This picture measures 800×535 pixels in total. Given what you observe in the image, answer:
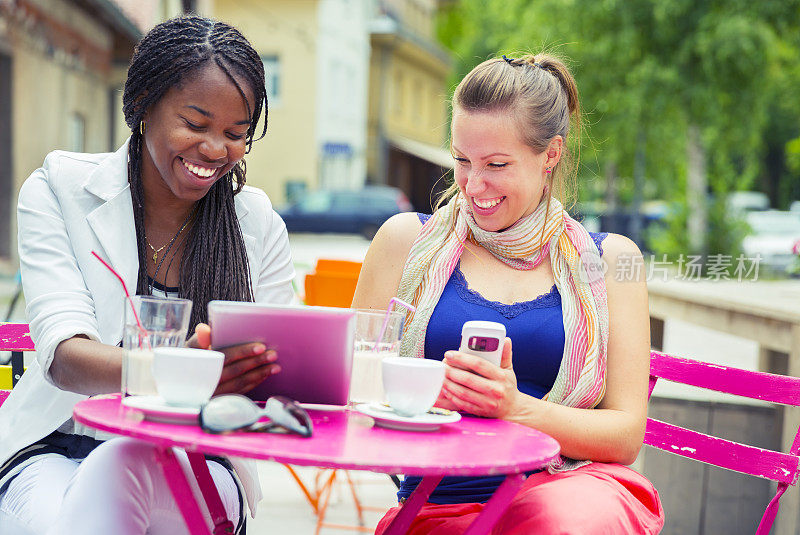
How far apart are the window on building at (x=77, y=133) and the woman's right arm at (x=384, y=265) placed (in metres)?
7.61

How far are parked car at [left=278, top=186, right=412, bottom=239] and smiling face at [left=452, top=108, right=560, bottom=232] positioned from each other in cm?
1914

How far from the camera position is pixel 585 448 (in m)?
2.04

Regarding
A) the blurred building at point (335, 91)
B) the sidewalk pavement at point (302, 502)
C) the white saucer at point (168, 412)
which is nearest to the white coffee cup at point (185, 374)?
the white saucer at point (168, 412)

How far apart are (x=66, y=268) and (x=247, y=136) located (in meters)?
0.54

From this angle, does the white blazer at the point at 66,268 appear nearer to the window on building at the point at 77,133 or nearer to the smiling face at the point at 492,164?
the smiling face at the point at 492,164

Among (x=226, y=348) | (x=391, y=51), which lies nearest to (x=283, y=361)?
(x=226, y=348)

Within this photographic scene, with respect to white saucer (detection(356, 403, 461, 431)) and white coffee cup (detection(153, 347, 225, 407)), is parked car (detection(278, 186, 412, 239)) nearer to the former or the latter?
white saucer (detection(356, 403, 461, 431))

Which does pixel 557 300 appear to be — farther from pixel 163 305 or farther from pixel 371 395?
pixel 163 305

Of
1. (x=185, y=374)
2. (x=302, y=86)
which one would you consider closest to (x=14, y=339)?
(x=185, y=374)

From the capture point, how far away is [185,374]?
1540 mm

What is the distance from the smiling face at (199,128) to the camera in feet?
6.83

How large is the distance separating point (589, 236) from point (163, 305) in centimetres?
124

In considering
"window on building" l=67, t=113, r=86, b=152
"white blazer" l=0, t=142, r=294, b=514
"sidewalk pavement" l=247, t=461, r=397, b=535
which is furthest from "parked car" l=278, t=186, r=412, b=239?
"white blazer" l=0, t=142, r=294, b=514

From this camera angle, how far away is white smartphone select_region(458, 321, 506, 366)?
1.78 m
